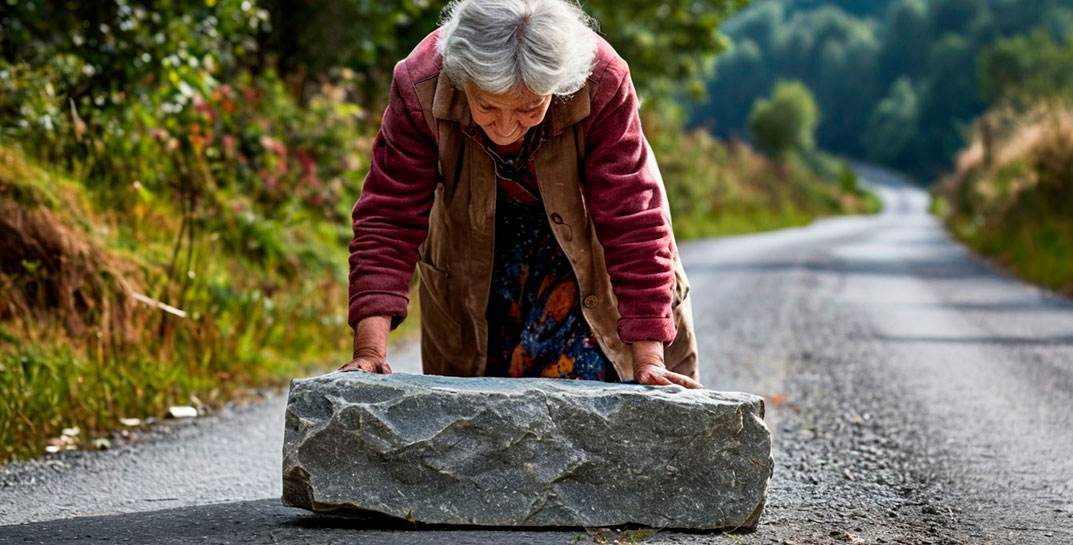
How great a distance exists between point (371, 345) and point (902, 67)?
9992 cm

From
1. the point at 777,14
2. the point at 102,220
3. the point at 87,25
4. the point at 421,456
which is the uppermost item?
the point at 777,14

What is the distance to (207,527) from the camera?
3.29 metres

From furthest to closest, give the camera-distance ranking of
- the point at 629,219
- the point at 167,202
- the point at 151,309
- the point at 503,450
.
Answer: the point at 167,202 < the point at 151,309 < the point at 629,219 < the point at 503,450

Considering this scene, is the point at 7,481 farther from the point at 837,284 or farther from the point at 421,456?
the point at 837,284

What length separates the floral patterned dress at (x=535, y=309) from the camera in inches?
141

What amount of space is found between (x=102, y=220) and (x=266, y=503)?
123 inches

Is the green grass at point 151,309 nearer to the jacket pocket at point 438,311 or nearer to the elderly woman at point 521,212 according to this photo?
the jacket pocket at point 438,311

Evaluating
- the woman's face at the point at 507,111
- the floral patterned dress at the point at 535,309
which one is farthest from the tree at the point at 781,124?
the woman's face at the point at 507,111

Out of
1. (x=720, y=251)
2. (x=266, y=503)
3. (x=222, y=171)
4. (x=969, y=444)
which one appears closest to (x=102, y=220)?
(x=222, y=171)

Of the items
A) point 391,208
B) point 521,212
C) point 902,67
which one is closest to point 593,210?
point 521,212

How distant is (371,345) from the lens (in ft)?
11.0

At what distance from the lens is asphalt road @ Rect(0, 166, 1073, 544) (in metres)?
3.31

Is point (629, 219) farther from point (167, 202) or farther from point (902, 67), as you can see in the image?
point (902, 67)

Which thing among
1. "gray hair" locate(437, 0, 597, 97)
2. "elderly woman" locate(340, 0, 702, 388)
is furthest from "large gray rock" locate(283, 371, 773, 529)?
"gray hair" locate(437, 0, 597, 97)
